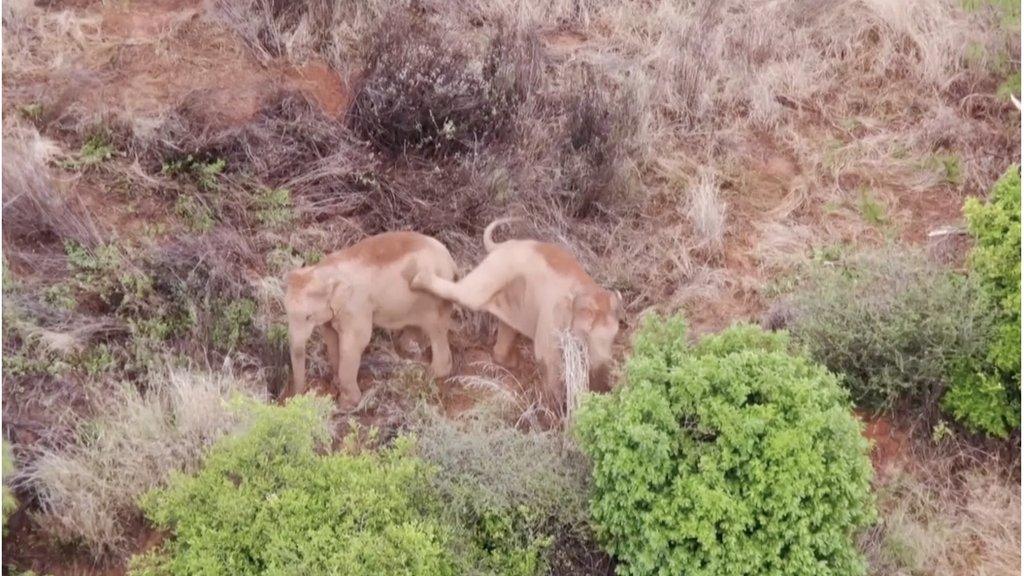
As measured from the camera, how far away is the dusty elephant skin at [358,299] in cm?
524

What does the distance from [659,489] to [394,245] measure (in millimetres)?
1729

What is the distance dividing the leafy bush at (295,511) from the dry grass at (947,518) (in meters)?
1.97

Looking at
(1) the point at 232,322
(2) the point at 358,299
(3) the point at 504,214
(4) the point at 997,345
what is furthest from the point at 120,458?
(4) the point at 997,345

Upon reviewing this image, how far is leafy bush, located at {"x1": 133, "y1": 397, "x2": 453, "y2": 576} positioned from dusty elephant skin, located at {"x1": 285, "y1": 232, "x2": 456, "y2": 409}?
599 millimetres

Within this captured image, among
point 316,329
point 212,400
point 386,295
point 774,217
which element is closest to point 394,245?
point 386,295

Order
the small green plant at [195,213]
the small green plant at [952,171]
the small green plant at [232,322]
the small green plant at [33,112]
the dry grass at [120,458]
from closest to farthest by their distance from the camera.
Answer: the dry grass at [120,458] < the small green plant at [232,322] < the small green plant at [195,213] < the small green plant at [33,112] < the small green plant at [952,171]

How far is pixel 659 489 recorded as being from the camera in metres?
4.53

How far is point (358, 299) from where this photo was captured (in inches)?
209

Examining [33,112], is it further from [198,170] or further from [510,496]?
[510,496]

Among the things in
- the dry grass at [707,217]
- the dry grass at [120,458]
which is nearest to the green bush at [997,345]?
the dry grass at [707,217]

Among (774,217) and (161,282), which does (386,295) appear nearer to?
(161,282)

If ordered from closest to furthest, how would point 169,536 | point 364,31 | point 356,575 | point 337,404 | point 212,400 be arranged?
point 356,575, point 169,536, point 212,400, point 337,404, point 364,31

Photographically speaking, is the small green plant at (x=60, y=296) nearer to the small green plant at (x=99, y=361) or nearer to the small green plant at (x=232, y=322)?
the small green plant at (x=99, y=361)

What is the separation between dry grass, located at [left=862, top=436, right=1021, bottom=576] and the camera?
500cm
